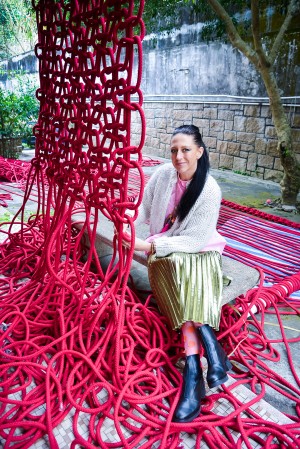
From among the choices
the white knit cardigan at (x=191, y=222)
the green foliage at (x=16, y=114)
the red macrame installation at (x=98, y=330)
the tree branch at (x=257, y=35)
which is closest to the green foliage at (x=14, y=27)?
the green foliage at (x=16, y=114)

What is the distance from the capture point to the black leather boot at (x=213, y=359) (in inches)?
55.2

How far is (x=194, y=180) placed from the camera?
5.44ft

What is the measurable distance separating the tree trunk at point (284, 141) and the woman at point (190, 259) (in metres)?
2.67

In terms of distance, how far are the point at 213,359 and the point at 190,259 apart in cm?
42

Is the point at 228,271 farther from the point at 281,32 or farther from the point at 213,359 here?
the point at 281,32

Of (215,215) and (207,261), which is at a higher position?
(215,215)

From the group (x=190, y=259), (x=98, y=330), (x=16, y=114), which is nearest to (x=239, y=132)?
(x=16, y=114)

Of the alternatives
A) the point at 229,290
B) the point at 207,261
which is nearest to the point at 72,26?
the point at 207,261

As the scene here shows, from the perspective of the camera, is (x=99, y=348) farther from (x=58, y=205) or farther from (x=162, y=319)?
(x=58, y=205)

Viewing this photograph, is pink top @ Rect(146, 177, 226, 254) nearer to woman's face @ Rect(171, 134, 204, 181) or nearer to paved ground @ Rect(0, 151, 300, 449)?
woman's face @ Rect(171, 134, 204, 181)

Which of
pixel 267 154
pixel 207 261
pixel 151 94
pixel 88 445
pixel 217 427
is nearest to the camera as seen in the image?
pixel 88 445

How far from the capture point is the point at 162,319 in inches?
68.7

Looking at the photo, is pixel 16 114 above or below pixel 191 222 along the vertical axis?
above

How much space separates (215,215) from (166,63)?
6.30m
